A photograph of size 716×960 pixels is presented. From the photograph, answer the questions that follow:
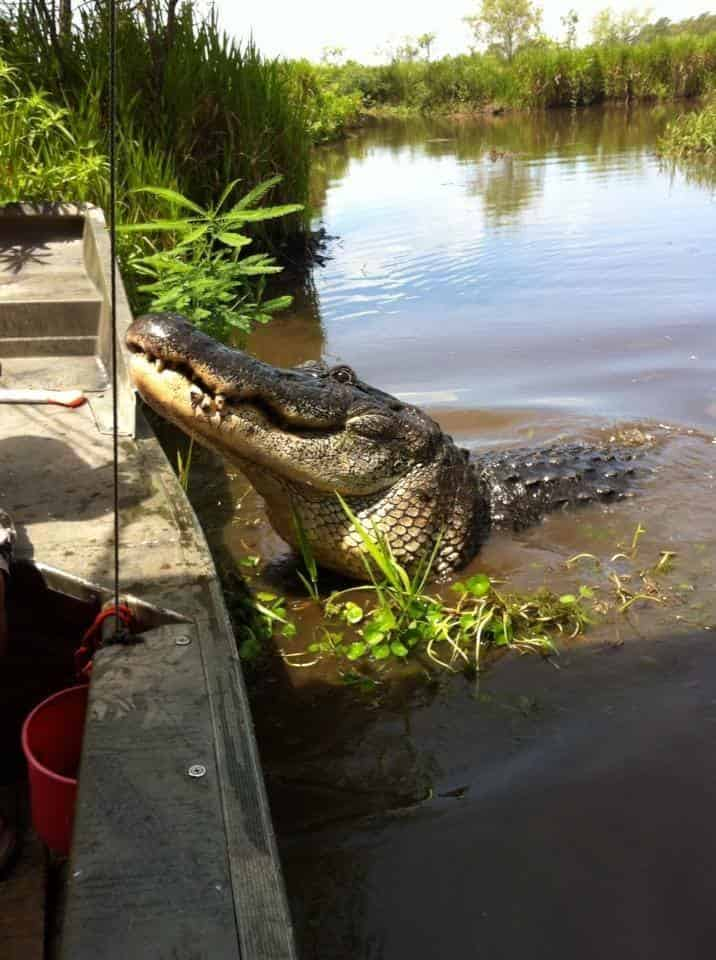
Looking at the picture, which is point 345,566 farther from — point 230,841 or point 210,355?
Answer: point 230,841

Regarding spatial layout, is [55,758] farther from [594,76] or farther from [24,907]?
[594,76]

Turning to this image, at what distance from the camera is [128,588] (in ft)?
7.30

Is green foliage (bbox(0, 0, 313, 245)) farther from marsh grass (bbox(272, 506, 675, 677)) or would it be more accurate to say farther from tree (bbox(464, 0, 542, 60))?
tree (bbox(464, 0, 542, 60))

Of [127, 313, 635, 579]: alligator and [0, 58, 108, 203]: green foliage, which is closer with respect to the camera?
[127, 313, 635, 579]: alligator

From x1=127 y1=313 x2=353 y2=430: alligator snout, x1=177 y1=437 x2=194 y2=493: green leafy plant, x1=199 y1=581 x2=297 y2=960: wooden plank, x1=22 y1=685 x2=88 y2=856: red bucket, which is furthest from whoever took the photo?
x1=177 y1=437 x2=194 y2=493: green leafy plant

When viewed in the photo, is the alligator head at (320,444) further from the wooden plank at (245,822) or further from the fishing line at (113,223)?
the wooden plank at (245,822)

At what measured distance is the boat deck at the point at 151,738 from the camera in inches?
50.5

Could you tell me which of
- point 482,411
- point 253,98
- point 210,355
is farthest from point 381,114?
point 210,355

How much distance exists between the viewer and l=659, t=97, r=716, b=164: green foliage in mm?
15211

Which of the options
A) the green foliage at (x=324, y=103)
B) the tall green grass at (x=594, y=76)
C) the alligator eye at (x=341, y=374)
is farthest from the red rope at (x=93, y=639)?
the tall green grass at (x=594, y=76)

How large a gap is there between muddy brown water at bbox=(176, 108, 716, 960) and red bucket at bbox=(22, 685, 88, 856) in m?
0.56

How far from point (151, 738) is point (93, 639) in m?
0.54

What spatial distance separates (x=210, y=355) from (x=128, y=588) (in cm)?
95

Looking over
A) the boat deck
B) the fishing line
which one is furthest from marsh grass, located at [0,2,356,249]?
the fishing line
